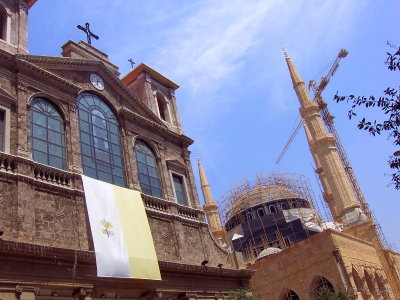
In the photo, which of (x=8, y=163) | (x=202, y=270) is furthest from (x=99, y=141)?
(x=202, y=270)

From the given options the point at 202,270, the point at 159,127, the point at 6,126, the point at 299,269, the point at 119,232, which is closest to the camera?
the point at 6,126

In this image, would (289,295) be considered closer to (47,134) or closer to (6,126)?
(47,134)

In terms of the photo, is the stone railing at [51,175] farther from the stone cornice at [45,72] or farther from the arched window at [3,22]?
the arched window at [3,22]

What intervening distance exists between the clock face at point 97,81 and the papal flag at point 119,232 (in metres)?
5.09

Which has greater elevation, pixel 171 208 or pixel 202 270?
pixel 171 208

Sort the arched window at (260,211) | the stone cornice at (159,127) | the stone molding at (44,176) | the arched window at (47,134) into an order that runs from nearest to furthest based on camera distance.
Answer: the stone molding at (44,176) < the arched window at (47,134) < the stone cornice at (159,127) < the arched window at (260,211)

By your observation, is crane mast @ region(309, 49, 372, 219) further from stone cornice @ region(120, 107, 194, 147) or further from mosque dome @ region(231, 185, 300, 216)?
stone cornice @ region(120, 107, 194, 147)

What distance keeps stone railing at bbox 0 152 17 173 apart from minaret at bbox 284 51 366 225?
117 feet

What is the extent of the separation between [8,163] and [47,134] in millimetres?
2336

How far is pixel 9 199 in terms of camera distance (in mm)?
12508

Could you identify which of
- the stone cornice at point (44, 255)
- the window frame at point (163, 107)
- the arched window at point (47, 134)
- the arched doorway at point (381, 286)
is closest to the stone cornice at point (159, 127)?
the window frame at point (163, 107)

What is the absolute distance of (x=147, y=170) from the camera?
18.8 metres

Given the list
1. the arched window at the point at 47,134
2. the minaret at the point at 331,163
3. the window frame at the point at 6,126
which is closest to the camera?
the window frame at the point at 6,126

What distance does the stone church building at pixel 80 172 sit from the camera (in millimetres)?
12320
